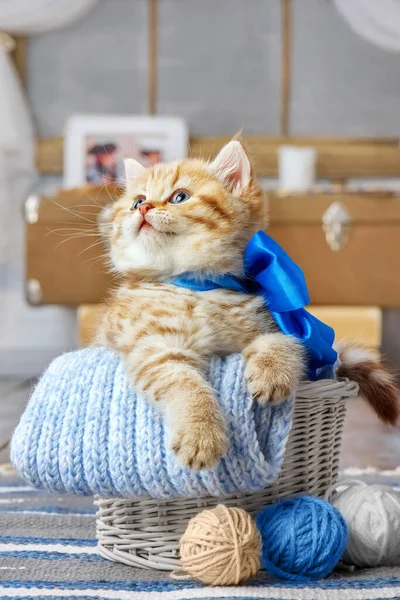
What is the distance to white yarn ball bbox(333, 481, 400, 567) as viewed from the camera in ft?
3.03

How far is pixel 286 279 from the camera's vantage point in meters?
0.98

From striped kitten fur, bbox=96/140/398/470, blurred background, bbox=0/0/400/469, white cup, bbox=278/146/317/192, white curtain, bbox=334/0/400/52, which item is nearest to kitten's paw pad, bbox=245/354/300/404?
striped kitten fur, bbox=96/140/398/470

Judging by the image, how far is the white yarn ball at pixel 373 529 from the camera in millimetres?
922

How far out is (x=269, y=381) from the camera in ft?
2.73

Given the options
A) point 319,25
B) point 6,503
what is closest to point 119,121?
point 319,25

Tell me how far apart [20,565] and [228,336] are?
1.30ft

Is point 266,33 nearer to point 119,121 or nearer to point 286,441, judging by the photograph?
point 119,121

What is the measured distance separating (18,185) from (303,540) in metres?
2.34

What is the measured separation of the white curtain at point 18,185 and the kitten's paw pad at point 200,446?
7.26ft

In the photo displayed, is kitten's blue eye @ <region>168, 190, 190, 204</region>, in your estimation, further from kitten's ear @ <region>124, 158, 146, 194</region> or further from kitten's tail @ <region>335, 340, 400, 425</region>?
kitten's tail @ <region>335, 340, 400, 425</region>

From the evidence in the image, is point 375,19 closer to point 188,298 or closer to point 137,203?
point 137,203

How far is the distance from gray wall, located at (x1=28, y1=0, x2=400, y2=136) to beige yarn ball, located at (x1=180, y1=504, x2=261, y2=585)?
7.37 ft

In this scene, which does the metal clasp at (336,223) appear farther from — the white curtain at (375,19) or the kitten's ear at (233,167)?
the kitten's ear at (233,167)

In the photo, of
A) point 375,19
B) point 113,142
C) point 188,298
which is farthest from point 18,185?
point 188,298
